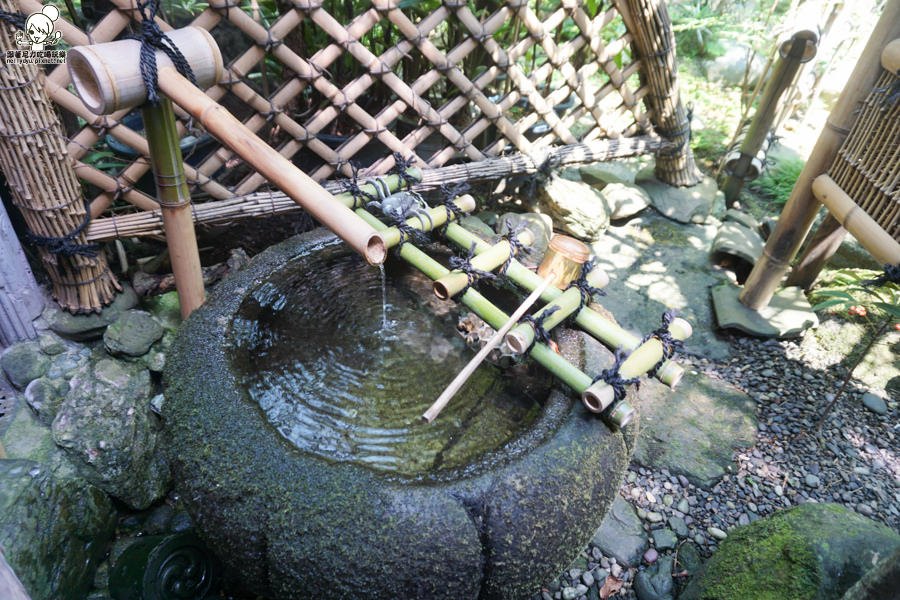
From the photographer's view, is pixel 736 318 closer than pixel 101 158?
No

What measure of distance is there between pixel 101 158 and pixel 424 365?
245 centimetres

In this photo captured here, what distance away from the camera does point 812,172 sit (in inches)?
119

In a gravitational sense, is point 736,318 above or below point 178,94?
below

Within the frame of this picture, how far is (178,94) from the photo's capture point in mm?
1520

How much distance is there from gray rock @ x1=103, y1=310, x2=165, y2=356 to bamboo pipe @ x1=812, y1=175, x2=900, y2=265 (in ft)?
11.1

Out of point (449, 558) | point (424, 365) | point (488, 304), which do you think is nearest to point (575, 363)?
point (488, 304)

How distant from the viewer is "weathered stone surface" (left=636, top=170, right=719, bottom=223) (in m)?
4.39

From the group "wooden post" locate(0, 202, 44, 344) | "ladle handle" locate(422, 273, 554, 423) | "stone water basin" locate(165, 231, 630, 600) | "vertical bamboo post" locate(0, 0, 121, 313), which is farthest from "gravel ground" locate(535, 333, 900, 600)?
"wooden post" locate(0, 202, 44, 344)

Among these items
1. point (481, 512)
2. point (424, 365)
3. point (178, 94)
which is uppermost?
point (178, 94)

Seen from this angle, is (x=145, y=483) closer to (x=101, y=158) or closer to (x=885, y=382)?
(x=101, y=158)

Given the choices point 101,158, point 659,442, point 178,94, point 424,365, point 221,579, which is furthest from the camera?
point 101,158

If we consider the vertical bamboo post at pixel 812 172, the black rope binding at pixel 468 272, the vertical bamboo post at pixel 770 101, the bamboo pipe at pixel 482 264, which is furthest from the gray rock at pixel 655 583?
the vertical bamboo post at pixel 770 101

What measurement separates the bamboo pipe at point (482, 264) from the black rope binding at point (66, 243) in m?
1.60

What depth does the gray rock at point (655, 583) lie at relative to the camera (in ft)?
6.70
